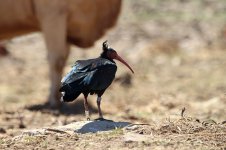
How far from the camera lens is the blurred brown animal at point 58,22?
13.2 meters

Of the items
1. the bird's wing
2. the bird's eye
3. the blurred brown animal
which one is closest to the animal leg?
the blurred brown animal

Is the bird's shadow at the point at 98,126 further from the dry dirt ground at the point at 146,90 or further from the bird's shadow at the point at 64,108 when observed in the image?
the bird's shadow at the point at 64,108

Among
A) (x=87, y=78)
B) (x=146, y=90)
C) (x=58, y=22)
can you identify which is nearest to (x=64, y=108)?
(x=58, y=22)

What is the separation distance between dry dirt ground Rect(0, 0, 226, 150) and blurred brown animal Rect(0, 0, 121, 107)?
0.78 metres

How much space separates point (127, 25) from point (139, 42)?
174 cm

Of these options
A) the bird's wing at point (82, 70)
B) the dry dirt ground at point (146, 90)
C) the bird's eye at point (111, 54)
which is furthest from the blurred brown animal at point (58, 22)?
the bird's wing at point (82, 70)

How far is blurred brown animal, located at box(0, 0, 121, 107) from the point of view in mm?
13203

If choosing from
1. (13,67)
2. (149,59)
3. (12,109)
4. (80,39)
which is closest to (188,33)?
(149,59)

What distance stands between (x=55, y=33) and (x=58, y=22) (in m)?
0.18

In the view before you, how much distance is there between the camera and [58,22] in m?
13.2

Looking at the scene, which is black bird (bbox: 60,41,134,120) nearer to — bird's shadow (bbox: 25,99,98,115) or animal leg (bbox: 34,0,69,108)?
bird's shadow (bbox: 25,99,98,115)

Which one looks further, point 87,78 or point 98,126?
point 98,126

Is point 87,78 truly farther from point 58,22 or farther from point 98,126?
point 58,22

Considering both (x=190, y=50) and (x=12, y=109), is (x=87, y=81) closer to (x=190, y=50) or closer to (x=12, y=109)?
(x=12, y=109)
